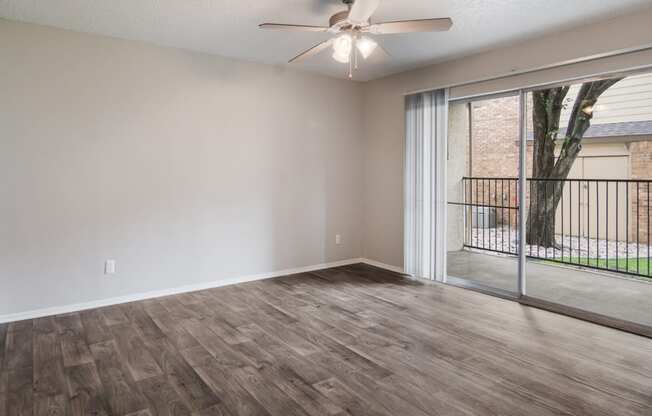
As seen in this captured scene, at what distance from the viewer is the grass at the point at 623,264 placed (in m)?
4.55

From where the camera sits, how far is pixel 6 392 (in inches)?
89.7

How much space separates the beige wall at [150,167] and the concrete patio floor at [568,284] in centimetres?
198

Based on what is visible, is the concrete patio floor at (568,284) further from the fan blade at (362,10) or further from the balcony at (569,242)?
the fan blade at (362,10)

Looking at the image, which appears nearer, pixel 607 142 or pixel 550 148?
pixel 607 142

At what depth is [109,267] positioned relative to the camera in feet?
12.4

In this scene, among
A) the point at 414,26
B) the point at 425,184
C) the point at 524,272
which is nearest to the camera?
the point at 414,26

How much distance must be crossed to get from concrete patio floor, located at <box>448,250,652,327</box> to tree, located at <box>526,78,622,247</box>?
56 cm

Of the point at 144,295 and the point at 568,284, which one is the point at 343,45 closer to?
the point at 144,295

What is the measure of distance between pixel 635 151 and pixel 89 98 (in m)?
5.38

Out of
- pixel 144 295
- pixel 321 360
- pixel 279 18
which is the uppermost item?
pixel 279 18

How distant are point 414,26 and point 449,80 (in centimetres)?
204

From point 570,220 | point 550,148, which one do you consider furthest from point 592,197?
point 550,148

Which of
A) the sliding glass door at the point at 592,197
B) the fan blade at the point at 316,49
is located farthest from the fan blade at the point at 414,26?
the sliding glass door at the point at 592,197

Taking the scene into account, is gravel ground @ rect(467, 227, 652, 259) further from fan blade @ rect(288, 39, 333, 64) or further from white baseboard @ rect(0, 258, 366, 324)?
fan blade @ rect(288, 39, 333, 64)
